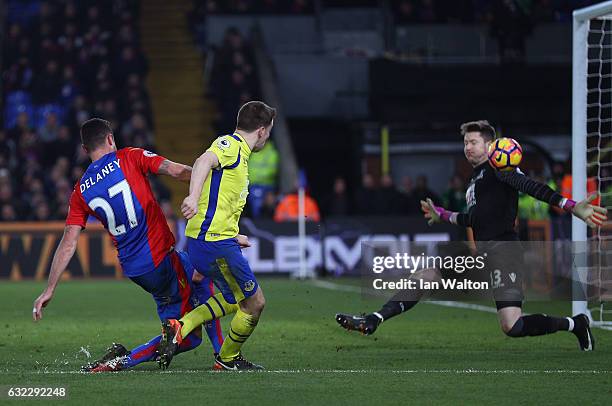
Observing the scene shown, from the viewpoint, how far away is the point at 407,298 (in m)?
9.93

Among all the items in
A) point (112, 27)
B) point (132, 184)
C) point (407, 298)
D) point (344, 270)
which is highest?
point (112, 27)

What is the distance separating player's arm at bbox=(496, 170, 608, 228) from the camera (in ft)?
28.3

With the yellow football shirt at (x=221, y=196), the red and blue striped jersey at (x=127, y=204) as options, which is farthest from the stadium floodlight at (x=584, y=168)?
the red and blue striped jersey at (x=127, y=204)

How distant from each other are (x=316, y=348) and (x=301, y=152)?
17.2m

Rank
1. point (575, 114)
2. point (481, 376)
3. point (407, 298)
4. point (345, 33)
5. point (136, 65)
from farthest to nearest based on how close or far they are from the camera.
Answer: point (345, 33), point (136, 65), point (575, 114), point (407, 298), point (481, 376)

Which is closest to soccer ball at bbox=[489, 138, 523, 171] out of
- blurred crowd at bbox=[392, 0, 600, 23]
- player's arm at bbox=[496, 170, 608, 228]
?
player's arm at bbox=[496, 170, 608, 228]

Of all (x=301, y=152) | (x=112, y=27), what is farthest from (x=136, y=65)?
(x=301, y=152)

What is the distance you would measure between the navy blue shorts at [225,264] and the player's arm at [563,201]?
2002 mm

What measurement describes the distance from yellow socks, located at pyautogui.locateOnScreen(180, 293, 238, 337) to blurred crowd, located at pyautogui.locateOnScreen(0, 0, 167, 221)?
1317 cm

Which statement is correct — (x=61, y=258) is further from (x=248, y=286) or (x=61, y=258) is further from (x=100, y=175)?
(x=248, y=286)

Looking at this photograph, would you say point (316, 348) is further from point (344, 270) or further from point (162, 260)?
point (344, 270)

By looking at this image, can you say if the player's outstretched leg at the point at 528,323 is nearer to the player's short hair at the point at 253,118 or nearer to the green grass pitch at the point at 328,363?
the green grass pitch at the point at 328,363

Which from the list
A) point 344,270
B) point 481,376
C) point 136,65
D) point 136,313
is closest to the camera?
point 481,376

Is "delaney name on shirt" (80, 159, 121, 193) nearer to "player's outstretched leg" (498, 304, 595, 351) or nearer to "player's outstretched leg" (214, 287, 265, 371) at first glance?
"player's outstretched leg" (214, 287, 265, 371)
